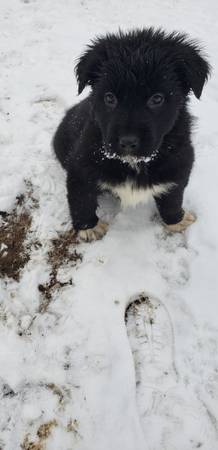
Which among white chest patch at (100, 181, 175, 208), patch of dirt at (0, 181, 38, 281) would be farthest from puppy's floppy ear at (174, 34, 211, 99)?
patch of dirt at (0, 181, 38, 281)

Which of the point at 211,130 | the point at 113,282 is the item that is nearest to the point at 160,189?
the point at 113,282

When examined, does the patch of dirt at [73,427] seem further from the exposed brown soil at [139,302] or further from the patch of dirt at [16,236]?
the patch of dirt at [16,236]

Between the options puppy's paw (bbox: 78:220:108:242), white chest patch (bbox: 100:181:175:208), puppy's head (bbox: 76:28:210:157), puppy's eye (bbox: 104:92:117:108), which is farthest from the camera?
puppy's paw (bbox: 78:220:108:242)

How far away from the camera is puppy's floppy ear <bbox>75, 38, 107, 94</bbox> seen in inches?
107

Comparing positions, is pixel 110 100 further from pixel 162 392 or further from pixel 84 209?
pixel 162 392

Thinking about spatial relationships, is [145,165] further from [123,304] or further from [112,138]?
[123,304]

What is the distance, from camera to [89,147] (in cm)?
307

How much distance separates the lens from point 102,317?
10.4ft

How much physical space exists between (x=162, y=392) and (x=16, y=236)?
5.72 feet

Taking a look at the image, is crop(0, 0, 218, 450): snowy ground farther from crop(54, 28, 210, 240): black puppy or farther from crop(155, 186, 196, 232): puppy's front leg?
crop(54, 28, 210, 240): black puppy

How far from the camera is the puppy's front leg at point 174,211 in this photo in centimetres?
331

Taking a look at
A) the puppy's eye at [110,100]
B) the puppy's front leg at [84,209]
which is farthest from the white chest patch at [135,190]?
the puppy's eye at [110,100]

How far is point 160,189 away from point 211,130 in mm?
1868

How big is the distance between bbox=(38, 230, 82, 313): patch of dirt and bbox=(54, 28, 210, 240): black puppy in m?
0.33
